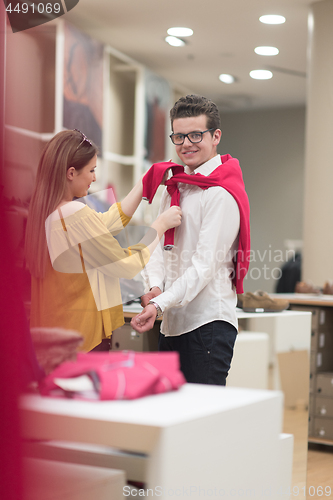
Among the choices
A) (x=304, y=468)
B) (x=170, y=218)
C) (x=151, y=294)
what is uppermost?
(x=170, y=218)

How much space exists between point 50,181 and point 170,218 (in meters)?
0.34

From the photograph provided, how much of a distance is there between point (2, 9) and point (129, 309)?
178 cm

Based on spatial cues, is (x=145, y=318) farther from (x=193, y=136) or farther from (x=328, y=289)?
(x=328, y=289)

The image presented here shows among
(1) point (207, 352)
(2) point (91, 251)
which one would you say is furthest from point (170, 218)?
(1) point (207, 352)

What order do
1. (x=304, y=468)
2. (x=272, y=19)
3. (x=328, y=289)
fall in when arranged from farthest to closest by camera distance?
(x=272, y=19), (x=328, y=289), (x=304, y=468)

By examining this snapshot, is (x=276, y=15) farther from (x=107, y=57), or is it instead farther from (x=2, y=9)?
(x=2, y=9)

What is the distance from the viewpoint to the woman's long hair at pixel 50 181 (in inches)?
52.2

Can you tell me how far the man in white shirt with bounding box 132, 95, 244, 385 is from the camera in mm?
1479

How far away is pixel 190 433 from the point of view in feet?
2.59

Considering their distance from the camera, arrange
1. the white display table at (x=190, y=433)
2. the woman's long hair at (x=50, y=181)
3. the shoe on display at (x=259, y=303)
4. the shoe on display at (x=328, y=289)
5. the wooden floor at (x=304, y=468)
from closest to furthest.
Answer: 1. the white display table at (x=190, y=433)
2. the woman's long hair at (x=50, y=181)
3. the wooden floor at (x=304, y=468)
4. the shoe on display at (x=259, y=303)
5. the shoe on display at (x=328, y=289)

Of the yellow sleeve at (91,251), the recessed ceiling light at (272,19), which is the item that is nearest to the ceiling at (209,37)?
the recessed ceiling light at (272,19)

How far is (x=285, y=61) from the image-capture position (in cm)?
564

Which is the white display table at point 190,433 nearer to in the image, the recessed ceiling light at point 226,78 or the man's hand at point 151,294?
the man's hand at point 151,294

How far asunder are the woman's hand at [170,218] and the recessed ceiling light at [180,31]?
3.89 m
